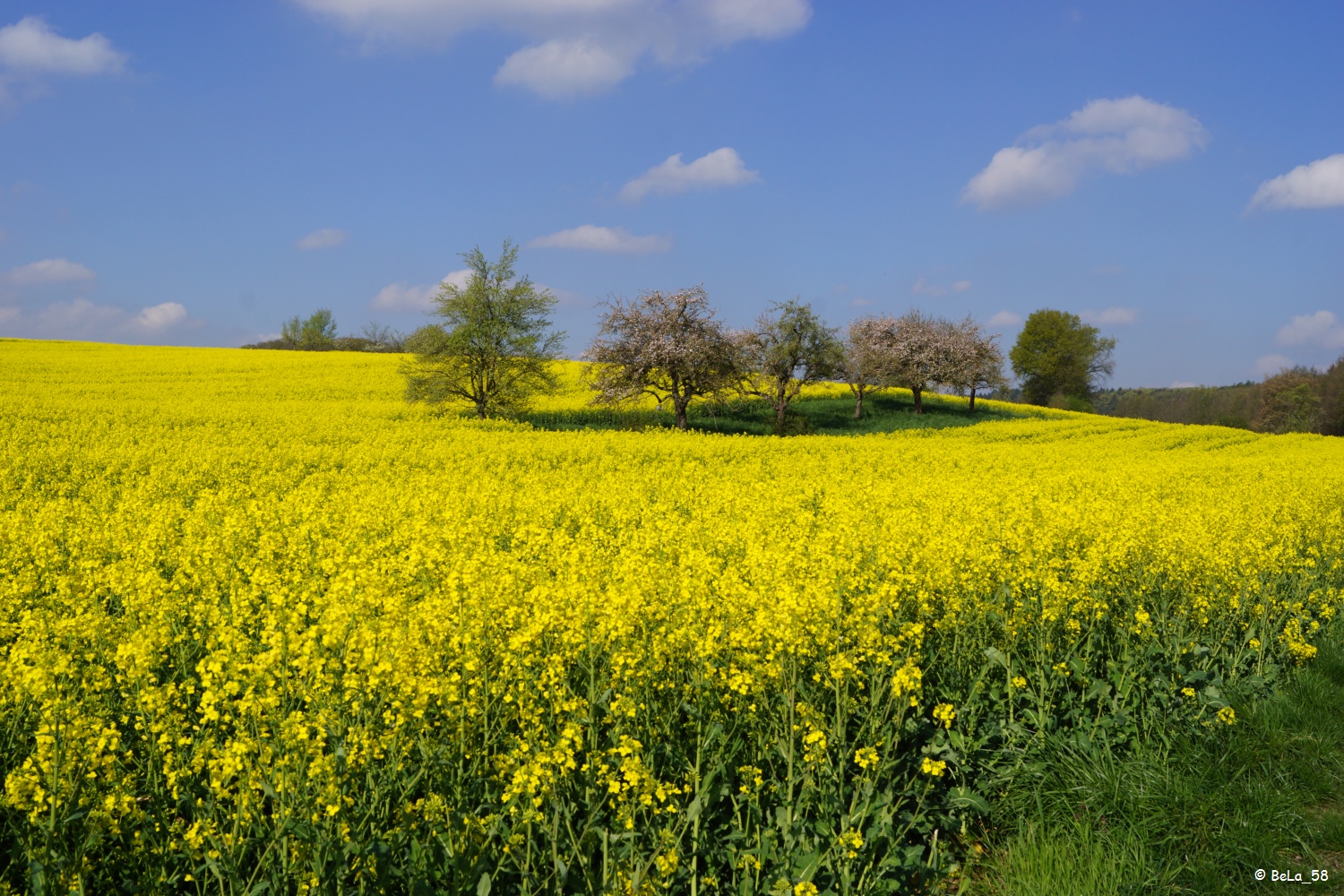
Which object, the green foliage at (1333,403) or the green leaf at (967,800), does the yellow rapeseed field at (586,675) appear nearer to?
the green leaf at (967,800)

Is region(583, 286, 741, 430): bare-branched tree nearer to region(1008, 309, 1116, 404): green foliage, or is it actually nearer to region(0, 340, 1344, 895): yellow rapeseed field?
region(0, 340, 1344, 895): yellow rapeseed field

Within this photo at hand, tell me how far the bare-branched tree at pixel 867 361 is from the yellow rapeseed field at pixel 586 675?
32376 mm

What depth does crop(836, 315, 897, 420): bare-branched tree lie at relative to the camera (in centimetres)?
4434

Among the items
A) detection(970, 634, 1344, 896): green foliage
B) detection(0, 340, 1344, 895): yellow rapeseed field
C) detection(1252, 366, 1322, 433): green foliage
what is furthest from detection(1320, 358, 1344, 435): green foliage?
detection(970, 634, 1344, 896): green foliage

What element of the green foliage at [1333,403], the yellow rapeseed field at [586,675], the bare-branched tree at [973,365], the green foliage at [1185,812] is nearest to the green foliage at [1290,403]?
the green foliage at [1333,403]

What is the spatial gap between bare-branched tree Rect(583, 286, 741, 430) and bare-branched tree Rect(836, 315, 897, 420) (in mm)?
8627

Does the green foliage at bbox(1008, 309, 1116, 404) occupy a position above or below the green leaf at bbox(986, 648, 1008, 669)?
above

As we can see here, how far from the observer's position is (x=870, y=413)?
45656mm

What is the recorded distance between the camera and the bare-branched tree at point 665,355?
34.7 m

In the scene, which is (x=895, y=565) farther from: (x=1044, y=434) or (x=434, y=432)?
(x=1044, y=434)

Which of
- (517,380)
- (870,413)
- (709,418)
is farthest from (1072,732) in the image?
(870,413)

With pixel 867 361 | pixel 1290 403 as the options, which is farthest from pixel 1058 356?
pixel 867 361

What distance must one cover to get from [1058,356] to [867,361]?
4414 centimetres

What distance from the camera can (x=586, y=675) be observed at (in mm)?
5090
